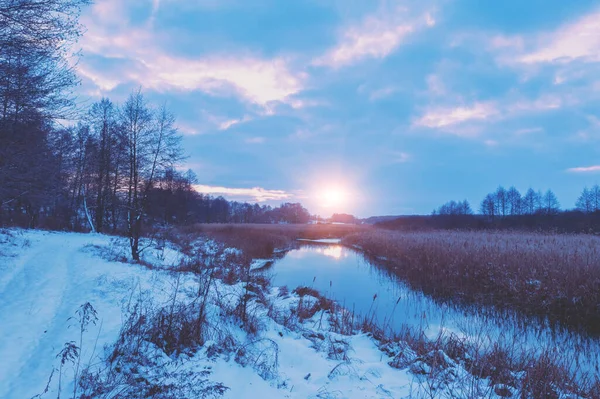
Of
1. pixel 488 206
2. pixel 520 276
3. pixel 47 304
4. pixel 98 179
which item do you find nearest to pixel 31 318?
pixel 47 304

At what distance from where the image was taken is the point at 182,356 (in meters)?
3.93

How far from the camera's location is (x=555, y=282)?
8125 millimetres

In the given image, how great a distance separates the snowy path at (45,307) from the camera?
10.9ft

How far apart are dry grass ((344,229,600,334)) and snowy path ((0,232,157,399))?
10.2 m

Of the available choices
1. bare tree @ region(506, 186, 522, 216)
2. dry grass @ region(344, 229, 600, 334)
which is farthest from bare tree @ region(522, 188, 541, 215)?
dry grass @ region(344, 229, 600, 334)

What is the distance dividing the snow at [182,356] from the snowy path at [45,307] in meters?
0.01

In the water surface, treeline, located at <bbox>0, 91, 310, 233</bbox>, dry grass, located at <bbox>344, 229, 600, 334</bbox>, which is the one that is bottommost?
the water surface

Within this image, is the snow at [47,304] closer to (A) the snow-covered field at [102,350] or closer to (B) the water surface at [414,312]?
(A) the snow-covered field at [102,350]

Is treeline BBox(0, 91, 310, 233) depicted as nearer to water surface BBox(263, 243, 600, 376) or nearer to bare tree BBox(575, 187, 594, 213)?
water surface BBox(263, 243, 600, 376)

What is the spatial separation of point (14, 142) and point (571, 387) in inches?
458

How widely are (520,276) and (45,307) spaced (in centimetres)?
1286

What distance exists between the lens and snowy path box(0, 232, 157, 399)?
3336mm

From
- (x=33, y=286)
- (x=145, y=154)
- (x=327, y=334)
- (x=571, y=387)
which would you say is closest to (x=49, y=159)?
(x=33, y=286)

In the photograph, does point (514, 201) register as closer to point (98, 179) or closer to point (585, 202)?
point (585, 202)
